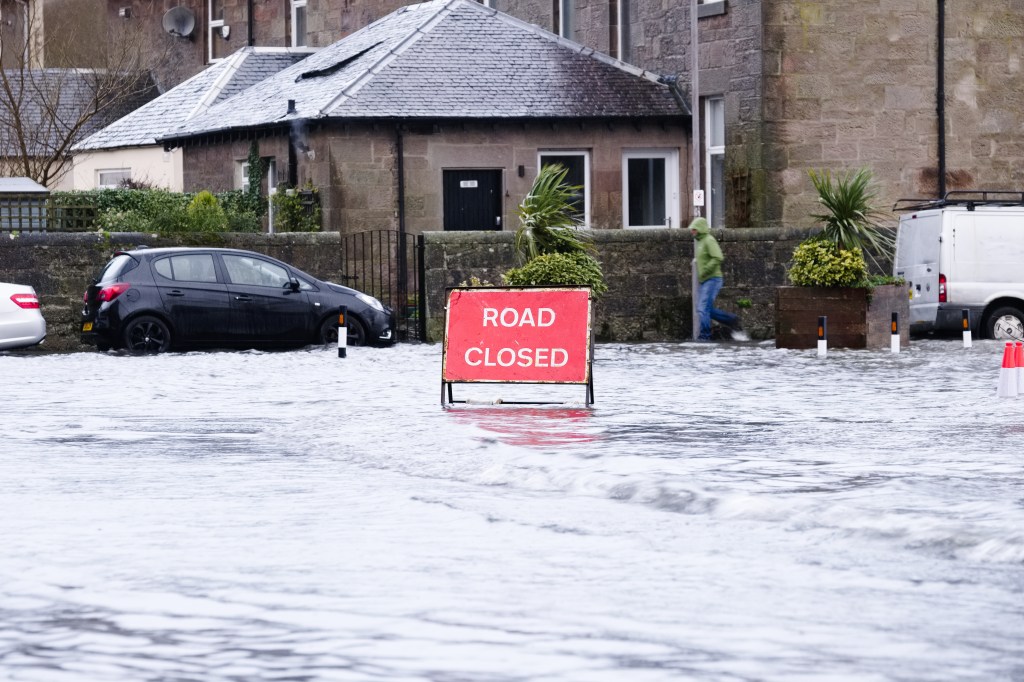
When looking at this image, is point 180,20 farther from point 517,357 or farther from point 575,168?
point 517,357

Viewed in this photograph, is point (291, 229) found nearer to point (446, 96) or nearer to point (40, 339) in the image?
point (446, 96)

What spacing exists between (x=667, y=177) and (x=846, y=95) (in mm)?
3976

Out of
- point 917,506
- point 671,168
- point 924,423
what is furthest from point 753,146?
point 917,506

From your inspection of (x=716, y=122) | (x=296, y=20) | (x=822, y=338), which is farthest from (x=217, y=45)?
(x=822, y=338)

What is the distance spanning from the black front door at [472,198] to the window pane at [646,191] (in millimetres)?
2485

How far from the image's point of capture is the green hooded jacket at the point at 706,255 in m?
27.2

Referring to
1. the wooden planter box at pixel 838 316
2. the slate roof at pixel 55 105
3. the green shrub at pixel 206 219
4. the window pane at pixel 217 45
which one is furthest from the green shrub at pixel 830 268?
the window pane at pixel 217 45

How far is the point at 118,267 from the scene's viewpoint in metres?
24.2

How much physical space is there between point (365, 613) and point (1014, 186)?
88.7 feet

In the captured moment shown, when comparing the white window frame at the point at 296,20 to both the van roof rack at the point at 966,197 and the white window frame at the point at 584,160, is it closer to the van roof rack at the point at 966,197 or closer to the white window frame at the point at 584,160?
the white window frame at the point at 584,160

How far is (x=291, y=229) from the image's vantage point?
32.4 meters

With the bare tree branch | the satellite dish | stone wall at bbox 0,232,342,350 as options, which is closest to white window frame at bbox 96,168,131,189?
the bare tree branch

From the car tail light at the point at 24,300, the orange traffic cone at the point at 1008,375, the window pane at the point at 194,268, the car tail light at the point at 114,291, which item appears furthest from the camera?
the window pane at the point at 194,268

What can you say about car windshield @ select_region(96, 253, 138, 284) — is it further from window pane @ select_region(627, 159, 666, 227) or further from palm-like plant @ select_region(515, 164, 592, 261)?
window pane @ select_region(627, 159, 666, 227)
